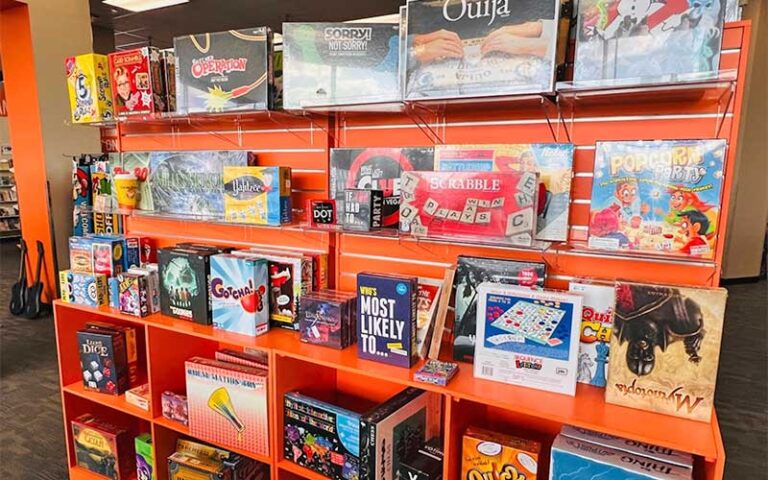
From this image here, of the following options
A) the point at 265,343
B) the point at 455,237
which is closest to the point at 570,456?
the point at 455,237

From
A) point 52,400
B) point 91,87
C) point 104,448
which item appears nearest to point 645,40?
point 91,87

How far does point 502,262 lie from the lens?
1567 mm

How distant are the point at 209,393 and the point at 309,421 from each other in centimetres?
48

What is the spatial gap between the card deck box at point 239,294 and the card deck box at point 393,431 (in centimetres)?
59

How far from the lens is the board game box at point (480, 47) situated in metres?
1.34

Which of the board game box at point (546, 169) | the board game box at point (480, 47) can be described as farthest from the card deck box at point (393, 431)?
the board game box at point (480, 47)

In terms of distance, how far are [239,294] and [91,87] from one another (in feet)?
3.97

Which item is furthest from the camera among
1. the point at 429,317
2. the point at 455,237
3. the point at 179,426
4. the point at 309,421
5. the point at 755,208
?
the point at 755,208

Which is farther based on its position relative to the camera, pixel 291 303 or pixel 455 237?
pixel 291 303

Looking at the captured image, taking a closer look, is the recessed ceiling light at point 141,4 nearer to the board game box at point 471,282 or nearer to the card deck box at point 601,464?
the board game box at point 471,282

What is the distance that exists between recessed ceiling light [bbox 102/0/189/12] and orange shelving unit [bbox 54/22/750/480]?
355cm

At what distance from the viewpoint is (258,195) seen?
74.4 inches

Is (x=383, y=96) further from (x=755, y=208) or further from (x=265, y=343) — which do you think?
(x=755, y=208)

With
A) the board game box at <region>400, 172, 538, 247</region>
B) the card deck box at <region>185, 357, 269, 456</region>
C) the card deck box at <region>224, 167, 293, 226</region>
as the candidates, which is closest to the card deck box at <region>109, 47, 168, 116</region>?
the card deck box at <region>224, 167, 293, 226</region>
